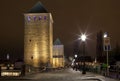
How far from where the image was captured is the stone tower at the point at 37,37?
94.9m

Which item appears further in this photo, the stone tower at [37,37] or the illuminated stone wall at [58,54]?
the illuminated stone wall at [58,54]

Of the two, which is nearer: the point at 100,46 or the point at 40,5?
the point at 40,5

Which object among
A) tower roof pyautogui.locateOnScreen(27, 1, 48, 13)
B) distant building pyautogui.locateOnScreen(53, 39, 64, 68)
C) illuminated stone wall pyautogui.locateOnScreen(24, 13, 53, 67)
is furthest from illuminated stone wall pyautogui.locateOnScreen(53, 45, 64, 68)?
tower roof pyautogui.locateOnScreen(27, 1, 48, 13)

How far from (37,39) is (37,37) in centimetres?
60

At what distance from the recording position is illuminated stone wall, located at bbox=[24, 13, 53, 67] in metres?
94.9

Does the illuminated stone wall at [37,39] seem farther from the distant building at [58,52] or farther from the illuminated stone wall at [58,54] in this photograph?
the illuminated stone wall at [58,54]

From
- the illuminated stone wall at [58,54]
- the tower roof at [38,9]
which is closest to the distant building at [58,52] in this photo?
the illuminated stone wall at [58,54]

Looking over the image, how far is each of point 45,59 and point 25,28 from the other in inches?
450

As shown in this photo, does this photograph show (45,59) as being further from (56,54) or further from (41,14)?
(56,54)

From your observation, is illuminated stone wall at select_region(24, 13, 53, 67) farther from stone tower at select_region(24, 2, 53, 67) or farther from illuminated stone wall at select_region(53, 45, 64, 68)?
illuminated stone wall at select_region(53, 45, 64, 68)

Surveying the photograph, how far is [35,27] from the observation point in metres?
98.3

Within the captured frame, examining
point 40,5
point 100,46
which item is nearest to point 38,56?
point 40,5

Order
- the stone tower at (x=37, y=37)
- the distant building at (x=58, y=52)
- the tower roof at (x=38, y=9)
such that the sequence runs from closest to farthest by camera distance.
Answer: the stone tower at (x=37, y=37)
the tower roof at (x=38, y=9)
the distant building at (x=58, y=52)

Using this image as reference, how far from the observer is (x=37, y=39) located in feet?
318
